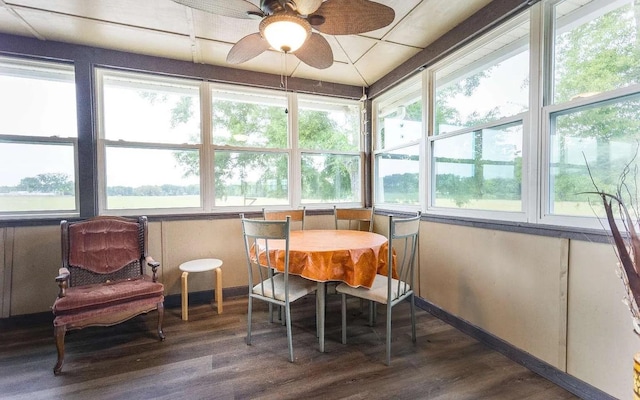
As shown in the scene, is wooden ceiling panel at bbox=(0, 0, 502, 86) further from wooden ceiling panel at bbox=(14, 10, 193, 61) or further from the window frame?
the window frame

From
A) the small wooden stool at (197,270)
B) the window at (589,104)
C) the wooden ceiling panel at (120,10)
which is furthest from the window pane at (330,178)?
the window at (589,104)

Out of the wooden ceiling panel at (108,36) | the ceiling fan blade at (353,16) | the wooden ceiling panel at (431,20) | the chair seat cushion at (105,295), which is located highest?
the wooden ceiling panel at (108,36)

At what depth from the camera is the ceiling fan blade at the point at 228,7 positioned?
5.00ft

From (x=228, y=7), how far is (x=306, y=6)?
0.45 meters

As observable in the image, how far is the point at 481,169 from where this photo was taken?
90.7 inches

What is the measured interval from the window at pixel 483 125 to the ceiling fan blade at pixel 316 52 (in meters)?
1.26

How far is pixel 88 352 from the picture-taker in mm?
2092

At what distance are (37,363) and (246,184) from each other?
87.3 inches

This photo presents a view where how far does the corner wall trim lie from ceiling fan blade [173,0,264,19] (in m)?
2.75

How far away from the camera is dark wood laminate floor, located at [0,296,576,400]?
5.49ft

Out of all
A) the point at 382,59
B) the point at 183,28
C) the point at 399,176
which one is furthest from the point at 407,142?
the point at 183,28

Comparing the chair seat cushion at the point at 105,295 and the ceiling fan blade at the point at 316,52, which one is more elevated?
the ceiling fan blade at the point at 316,52

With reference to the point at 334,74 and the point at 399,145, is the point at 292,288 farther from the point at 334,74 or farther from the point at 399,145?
the point at 334,74

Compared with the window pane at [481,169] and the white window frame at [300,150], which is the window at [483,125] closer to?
the window pane at [481,169]
